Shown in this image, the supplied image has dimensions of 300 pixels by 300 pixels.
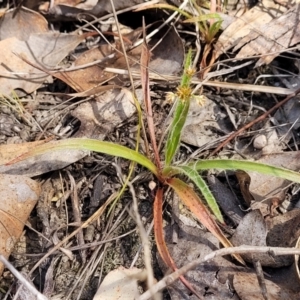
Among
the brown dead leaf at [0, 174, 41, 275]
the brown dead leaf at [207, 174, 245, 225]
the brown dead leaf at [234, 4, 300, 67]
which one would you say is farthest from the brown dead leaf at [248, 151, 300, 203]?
the brown dead leaf at [0, 174, 41, 275]

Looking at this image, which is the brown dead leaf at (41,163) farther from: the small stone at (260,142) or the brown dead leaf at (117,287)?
the small stone at (260,142)

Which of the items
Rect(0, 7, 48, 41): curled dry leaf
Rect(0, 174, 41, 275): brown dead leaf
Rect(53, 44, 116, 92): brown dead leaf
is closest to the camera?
Rect(0, 174, 41, 275): brown dead leaf

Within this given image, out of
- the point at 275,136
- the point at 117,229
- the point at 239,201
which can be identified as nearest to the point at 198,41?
the point at 275,136

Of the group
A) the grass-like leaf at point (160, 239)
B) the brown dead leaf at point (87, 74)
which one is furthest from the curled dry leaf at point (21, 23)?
the grass-like leaf at point (160, 239)

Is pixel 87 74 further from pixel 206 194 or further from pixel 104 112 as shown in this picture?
pixel 206 194

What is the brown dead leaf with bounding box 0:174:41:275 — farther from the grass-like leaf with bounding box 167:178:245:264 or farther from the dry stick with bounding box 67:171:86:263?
the grass-like leaf with bounding box 167:178:245:264

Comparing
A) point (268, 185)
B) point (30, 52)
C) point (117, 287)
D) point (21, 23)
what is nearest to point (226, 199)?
point (268, 185)
